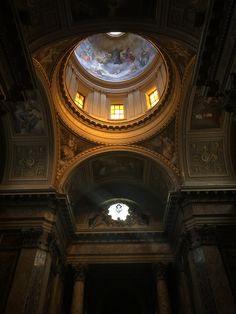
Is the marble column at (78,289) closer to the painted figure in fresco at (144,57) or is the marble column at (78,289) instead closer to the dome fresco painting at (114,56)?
the dome fresco painting at (114,56)

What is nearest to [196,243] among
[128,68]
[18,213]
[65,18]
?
[18,213]

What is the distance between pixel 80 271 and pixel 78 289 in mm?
929

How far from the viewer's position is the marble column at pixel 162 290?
1334 centimetres

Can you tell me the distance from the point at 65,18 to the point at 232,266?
34.8 feet

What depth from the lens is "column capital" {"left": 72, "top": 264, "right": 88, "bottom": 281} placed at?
1454 cm

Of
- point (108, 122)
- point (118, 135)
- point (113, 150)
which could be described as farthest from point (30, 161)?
point (118, 135)

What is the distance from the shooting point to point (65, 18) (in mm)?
9078

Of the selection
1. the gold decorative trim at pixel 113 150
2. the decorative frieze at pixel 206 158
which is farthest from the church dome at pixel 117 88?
the decorative frieze at pixel 206 158

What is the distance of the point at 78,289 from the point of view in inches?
553

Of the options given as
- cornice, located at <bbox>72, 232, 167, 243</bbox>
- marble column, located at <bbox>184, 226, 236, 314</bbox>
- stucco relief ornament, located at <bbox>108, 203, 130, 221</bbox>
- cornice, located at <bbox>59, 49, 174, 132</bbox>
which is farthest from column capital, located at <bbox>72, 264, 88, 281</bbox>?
cornice, located at <bbox>59, 49, 174, 132</bbox>

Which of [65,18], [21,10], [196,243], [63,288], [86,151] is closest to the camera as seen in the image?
[21,10]

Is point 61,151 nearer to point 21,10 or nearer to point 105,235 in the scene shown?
point 105,235

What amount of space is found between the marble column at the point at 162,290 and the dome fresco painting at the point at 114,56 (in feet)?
38.1

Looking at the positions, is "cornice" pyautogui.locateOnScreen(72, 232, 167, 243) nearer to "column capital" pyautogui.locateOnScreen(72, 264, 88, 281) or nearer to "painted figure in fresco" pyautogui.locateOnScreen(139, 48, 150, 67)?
"column capital" pyautogui.locateOnScreen(72, 264, 88, 281)
